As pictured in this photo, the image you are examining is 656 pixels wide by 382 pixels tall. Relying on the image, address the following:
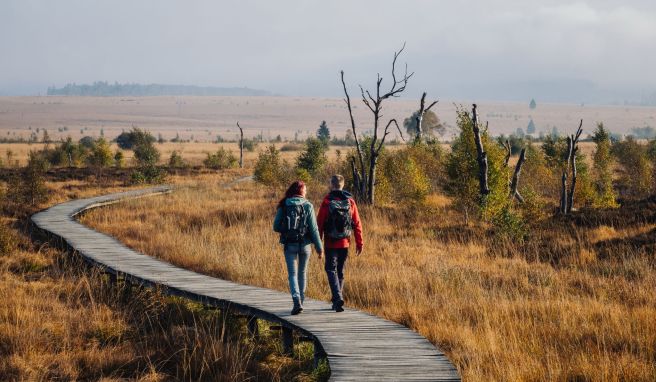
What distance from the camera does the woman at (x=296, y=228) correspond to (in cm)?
1088

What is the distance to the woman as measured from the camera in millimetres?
10883

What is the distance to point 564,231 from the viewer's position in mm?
23594

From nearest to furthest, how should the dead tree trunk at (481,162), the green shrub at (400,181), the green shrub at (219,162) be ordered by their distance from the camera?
the dead tree trunk at (481,162) < the green shrub at (400,181) < the green shrub at (219,162)

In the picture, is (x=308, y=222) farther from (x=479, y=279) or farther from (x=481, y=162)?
(x=481, y=162)

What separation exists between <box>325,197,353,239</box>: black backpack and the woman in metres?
0.22

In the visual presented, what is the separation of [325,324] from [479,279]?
5.35 meters

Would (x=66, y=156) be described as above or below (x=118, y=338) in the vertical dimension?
below

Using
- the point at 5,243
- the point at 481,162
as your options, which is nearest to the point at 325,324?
the point at 5,243

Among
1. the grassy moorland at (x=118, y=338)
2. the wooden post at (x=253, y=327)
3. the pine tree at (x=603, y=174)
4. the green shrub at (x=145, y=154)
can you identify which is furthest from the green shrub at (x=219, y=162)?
the wooden post at (x=253, y=327)

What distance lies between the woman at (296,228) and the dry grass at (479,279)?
180 cm

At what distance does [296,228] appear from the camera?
10883mm

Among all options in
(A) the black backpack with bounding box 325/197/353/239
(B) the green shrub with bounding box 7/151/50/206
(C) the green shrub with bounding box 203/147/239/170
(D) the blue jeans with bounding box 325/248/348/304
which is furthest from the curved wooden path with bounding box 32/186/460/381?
(C) the green shrub with bounding box 203/147/239/170

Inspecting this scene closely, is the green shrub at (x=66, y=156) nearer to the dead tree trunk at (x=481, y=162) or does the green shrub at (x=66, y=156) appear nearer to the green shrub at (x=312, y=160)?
the green shrub at (x=312, y=160)

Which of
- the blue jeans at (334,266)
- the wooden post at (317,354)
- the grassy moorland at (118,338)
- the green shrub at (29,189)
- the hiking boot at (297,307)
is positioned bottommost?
the green shrub at (29,189)
